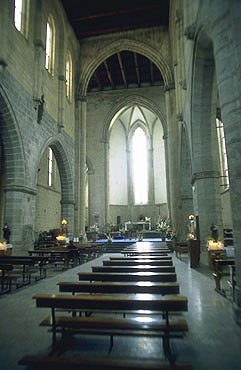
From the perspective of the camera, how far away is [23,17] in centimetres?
1131

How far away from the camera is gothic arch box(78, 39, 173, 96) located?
1744cm

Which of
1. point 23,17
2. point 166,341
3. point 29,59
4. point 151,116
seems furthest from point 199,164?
point 151,116

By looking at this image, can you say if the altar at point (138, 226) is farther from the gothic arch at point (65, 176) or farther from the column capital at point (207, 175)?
the column capital at point (207, 175)

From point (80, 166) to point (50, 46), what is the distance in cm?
694

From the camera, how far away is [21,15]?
11227 millimetres

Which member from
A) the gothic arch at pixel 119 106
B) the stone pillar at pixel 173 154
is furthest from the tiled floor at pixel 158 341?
the gothic arch at pixel 119 106

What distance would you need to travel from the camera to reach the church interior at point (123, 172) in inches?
108

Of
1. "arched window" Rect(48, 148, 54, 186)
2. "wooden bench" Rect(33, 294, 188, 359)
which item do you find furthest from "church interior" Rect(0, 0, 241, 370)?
"arched window" Rect(48, 148, 54, 186)

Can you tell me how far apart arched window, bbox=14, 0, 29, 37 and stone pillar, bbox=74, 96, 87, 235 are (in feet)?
21.5

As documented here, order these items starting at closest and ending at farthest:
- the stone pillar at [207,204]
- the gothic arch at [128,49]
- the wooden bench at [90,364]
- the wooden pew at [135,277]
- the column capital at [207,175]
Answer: the wooden bench at [90,364], the wooden pew at [135,277], the stone pillar at [207,204], the column capital at [207,175], the gothic arch at [128,49]

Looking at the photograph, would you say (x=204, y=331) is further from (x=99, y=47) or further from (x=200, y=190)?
(x=99, y=47)

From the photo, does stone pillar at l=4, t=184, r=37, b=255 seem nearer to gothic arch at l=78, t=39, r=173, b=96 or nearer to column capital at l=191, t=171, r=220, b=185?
column capital at l=191, t=171, r=220, b=185

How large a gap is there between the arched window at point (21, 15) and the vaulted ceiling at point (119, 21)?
4814 mm

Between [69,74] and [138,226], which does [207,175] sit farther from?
[138,226]
